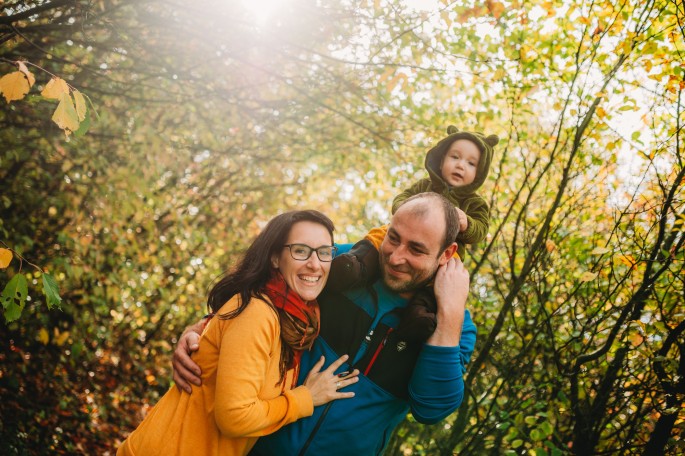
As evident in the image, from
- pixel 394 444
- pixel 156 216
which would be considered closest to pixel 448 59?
pixel 394 444

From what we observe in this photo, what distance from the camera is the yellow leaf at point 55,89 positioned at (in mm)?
1865

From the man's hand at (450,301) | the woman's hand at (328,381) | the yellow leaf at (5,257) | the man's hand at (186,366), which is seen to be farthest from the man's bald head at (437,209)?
the yellow leaf at (5,257)

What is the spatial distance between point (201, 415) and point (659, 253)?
2.76 m

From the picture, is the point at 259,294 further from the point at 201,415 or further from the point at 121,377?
the point at 121,377

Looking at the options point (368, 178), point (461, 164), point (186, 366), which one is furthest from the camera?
point (368, 178)

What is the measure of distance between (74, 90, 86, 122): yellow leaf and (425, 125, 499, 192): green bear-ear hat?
6.20ft

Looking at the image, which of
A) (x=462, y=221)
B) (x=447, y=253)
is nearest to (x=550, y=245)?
(x=462, y=221)

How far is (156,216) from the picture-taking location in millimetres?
7008

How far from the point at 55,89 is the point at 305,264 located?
1219mm

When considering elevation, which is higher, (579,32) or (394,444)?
(579,32)

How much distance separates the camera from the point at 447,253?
238 cm

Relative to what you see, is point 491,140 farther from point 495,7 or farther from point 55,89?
point 55,89

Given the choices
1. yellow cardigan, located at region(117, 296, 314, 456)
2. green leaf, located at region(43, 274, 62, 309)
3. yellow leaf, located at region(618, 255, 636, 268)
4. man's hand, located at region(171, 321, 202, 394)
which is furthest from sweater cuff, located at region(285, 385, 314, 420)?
yellow leaf, located at region(618, 255, 636, 268)

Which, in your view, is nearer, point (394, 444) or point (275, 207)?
point (394, 444)
